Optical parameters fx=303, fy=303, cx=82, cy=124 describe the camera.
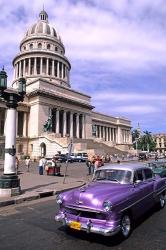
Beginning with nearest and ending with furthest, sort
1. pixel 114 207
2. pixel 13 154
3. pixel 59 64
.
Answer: pixel 114 207
pixel 13 154
pixel 59 64

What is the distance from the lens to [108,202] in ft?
21.8

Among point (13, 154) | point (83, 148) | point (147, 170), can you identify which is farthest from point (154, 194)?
point (83, 148)

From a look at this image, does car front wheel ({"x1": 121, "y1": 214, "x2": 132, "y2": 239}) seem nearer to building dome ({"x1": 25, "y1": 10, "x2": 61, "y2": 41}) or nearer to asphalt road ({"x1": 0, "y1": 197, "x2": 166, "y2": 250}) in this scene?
asphalt road ({"x1": 0, "y1": 197, "x2": 166, "y2": 250})

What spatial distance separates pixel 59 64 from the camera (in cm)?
8994

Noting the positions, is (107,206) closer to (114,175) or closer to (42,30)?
(114,175)

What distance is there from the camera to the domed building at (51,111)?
6462cm

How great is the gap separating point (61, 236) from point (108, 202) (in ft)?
4.70

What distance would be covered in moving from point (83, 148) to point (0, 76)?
4517 centimetres

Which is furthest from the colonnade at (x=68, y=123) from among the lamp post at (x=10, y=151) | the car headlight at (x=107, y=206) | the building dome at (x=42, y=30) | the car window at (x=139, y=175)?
the car headlight at (x=107, y=206)

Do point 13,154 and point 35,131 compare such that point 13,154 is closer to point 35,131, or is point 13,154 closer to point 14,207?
point 14,207

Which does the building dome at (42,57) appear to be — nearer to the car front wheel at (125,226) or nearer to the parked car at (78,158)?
the parked car at (78,158)

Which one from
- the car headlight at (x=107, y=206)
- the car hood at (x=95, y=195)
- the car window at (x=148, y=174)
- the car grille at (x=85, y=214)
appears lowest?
the car grille at (x=85, y=214)

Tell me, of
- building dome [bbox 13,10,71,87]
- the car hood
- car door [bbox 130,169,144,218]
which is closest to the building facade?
building dome [bbox 13,10,71,87]

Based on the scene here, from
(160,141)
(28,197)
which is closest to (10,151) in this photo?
(28,197)
